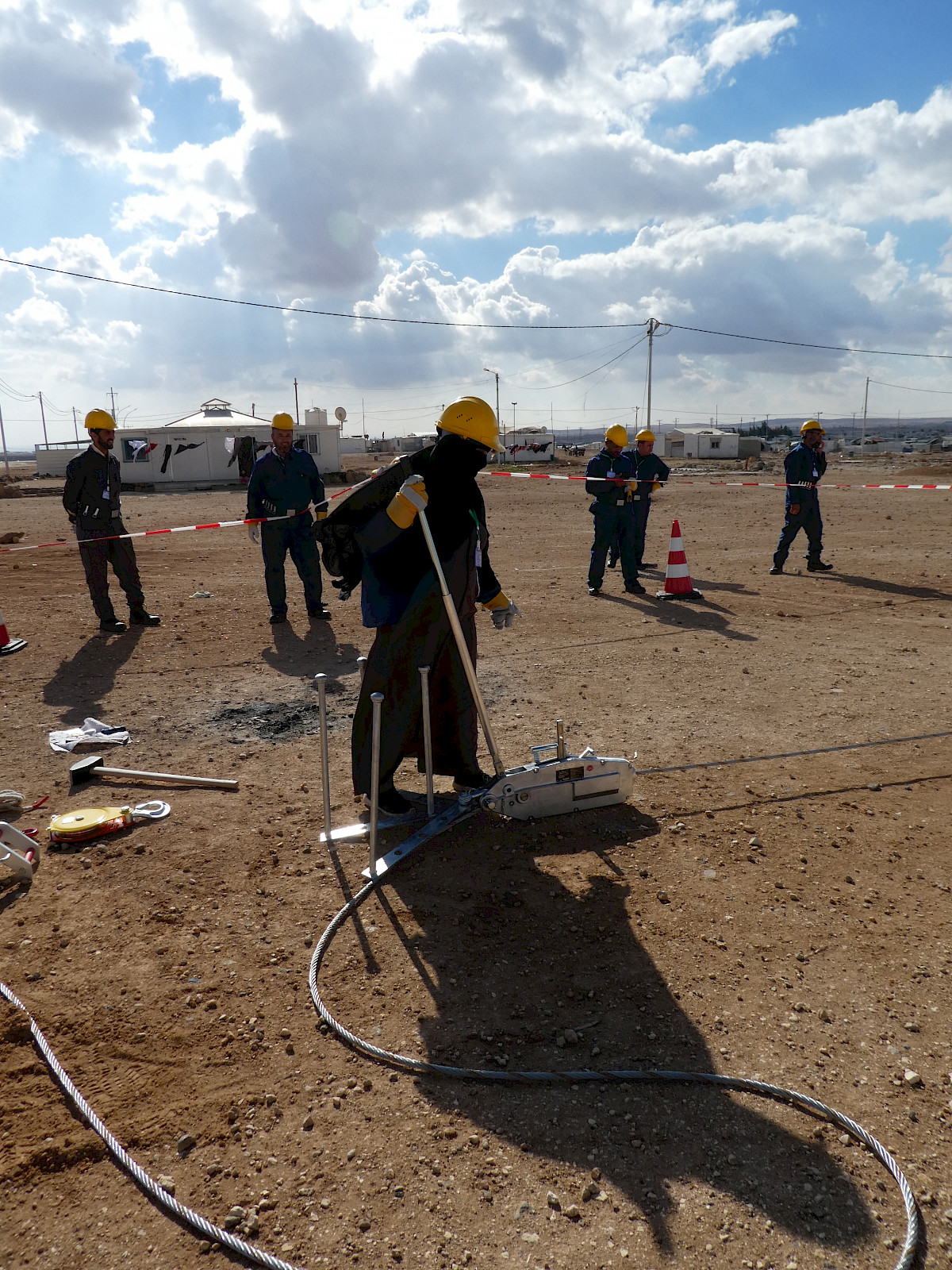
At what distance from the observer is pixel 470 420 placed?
383 cm

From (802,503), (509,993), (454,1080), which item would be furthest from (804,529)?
(454,1080)

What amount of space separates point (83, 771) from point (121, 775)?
21 cm

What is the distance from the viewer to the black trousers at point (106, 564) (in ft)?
27.8

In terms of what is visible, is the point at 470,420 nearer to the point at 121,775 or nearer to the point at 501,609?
the point at 501,609

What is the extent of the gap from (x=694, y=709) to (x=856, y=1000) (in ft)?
10.5

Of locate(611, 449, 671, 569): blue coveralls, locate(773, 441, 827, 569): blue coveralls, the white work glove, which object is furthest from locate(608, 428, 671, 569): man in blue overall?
the white work glove

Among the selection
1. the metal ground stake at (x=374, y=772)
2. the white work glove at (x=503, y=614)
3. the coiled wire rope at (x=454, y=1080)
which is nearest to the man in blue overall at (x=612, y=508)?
the white work glove at (x=503, y=614)

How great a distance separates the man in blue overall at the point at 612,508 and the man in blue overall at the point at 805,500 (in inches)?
90.3

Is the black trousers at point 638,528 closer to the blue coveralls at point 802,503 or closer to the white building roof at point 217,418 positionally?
the blue coveralls at point 802,503

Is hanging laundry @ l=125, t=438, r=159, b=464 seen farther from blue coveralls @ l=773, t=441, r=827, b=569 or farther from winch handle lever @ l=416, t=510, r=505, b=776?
winch handle lever @ l=416, t=510, r=505, b=776

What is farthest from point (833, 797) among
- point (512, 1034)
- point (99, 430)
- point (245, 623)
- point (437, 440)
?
point (99, 430)

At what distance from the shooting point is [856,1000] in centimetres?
283

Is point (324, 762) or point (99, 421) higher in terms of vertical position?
point (99, 421)

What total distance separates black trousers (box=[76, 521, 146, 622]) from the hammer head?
13.6 ft
